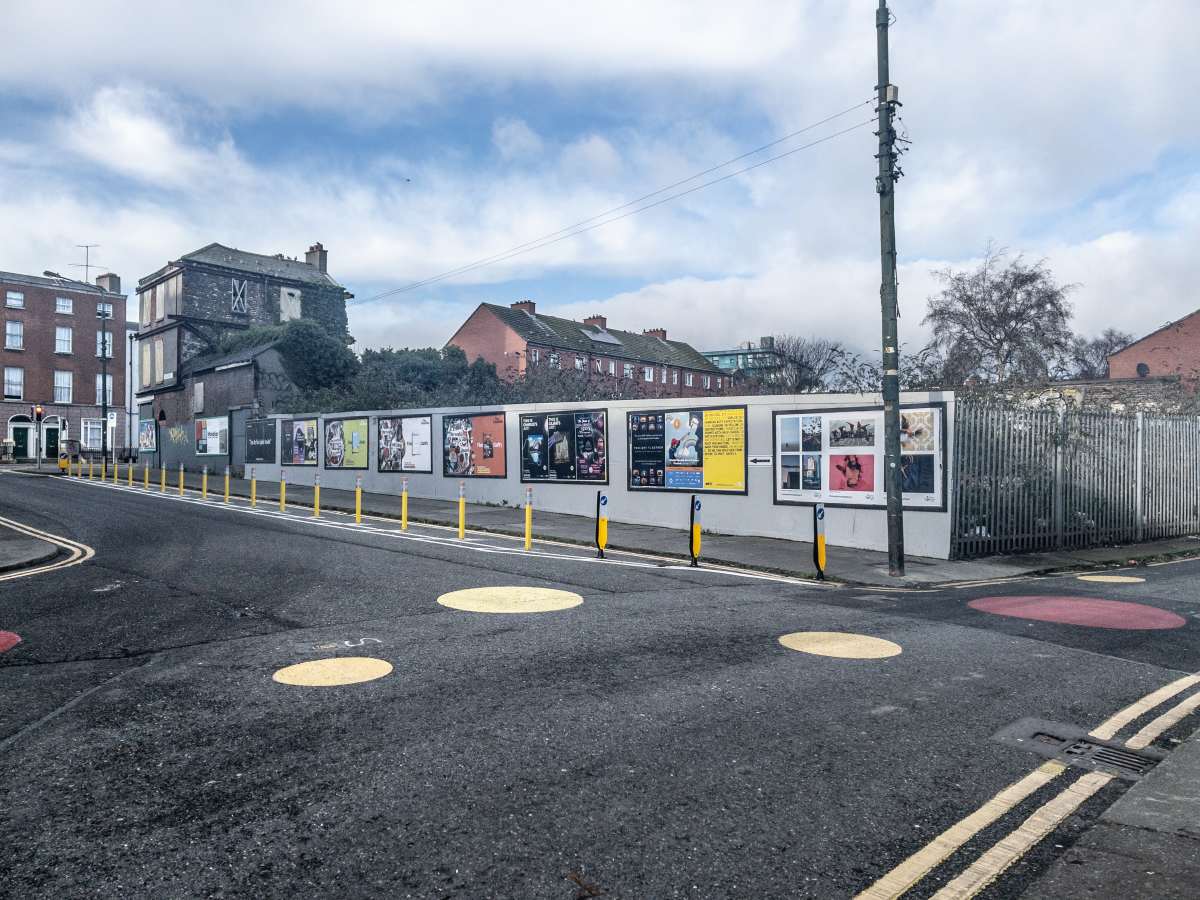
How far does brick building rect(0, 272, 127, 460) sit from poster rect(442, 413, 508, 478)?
141 ft

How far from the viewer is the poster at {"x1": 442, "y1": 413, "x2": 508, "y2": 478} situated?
21.7m

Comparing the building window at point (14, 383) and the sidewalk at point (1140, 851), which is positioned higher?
the building window at point (14, 383)

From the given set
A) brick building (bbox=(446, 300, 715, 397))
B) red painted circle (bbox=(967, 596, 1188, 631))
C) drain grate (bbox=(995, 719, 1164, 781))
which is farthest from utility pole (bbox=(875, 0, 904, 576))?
brick building (bbox=(446, 300, 715, 397))

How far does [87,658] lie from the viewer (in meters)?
6.43

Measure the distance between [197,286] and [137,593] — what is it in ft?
151

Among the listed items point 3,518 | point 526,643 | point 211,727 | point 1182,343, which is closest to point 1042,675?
point 526,643

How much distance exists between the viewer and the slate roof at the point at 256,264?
5050 cm

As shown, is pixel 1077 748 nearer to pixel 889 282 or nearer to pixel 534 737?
pixel 534 737

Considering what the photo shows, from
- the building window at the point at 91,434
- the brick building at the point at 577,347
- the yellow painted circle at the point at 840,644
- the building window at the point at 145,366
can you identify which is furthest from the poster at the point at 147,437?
the yellow painted circle at the point at 840,644

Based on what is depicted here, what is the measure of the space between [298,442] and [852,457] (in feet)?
71.2

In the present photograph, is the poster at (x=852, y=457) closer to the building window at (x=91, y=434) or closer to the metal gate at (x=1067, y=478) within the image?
the metal gate at (x=1067, y=478)

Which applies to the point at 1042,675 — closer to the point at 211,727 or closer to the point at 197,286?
the point at 211,727

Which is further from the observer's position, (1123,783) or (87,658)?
(87,658)

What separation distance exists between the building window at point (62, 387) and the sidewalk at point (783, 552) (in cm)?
A: 4894
